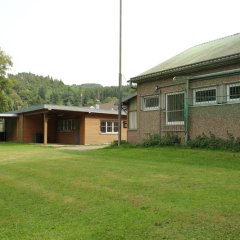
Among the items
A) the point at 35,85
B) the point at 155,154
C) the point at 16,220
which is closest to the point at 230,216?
the point at 16,220

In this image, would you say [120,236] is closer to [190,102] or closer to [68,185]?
[68,185]

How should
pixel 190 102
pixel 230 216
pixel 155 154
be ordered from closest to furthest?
pixel 230 216, pixel 155 154, pixel 190 102

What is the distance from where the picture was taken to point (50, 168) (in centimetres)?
1173

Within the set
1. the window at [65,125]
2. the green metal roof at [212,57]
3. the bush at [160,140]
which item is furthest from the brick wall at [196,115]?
the window at [65,125]

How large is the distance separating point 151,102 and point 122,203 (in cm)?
1368

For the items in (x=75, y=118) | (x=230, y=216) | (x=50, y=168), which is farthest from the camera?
(x=75, y=118)

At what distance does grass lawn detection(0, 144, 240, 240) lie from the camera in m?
5.07

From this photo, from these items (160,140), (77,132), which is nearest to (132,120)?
(160,140)

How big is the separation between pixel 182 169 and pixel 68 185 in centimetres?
351

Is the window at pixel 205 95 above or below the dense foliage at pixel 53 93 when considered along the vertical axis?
below

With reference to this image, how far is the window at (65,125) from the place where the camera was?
113 feet

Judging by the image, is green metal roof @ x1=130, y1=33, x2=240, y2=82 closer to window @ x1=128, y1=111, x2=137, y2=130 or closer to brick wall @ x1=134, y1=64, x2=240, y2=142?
brick wall @ x1=134, y1=64, x2=240, y2=142

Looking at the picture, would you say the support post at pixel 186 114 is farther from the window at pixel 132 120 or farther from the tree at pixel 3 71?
the tree at pixel 3 71

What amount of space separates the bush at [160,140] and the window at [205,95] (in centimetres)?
195
